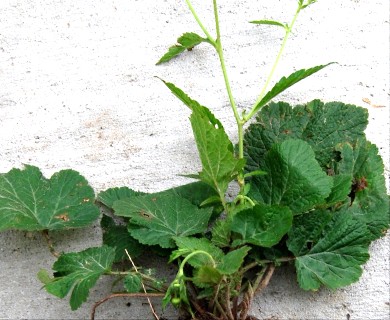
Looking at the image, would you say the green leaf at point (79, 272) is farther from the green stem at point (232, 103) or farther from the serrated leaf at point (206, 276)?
the green stem at point (232, 103)

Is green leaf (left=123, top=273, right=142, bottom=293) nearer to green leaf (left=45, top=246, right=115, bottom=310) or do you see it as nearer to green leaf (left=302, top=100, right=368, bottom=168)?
green leaf (left=45, top=246, right=115, bottom=310)

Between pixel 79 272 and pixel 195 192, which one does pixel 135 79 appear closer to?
pixel 195 192

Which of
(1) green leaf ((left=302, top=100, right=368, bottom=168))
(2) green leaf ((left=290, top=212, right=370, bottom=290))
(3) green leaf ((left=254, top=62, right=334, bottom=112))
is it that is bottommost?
(2) green leaf ((left=290, top=212, right=370, bottom=290))

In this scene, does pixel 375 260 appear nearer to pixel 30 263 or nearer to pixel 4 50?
pixel 30 263

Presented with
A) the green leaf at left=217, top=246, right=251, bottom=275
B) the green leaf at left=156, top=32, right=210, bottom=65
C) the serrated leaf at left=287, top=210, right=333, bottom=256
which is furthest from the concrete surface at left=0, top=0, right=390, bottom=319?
the green leaf at left=217, top=246, right=251, bottom=275

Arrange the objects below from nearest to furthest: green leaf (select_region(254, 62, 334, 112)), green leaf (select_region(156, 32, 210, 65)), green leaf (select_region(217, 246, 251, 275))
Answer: green leaf (select_region(217, 246, 251, 275)) < green leaf (select_region(254, 62, 334, 112)) < green leaf (select_region(156, 32, 210, 65))

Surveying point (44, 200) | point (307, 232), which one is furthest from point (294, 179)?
point (44, 200)

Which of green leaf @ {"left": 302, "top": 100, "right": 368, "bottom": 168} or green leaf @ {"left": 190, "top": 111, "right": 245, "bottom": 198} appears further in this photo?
green leaf @ {"left": 302, "top": 100, "right": 368, "bottom": 168}
